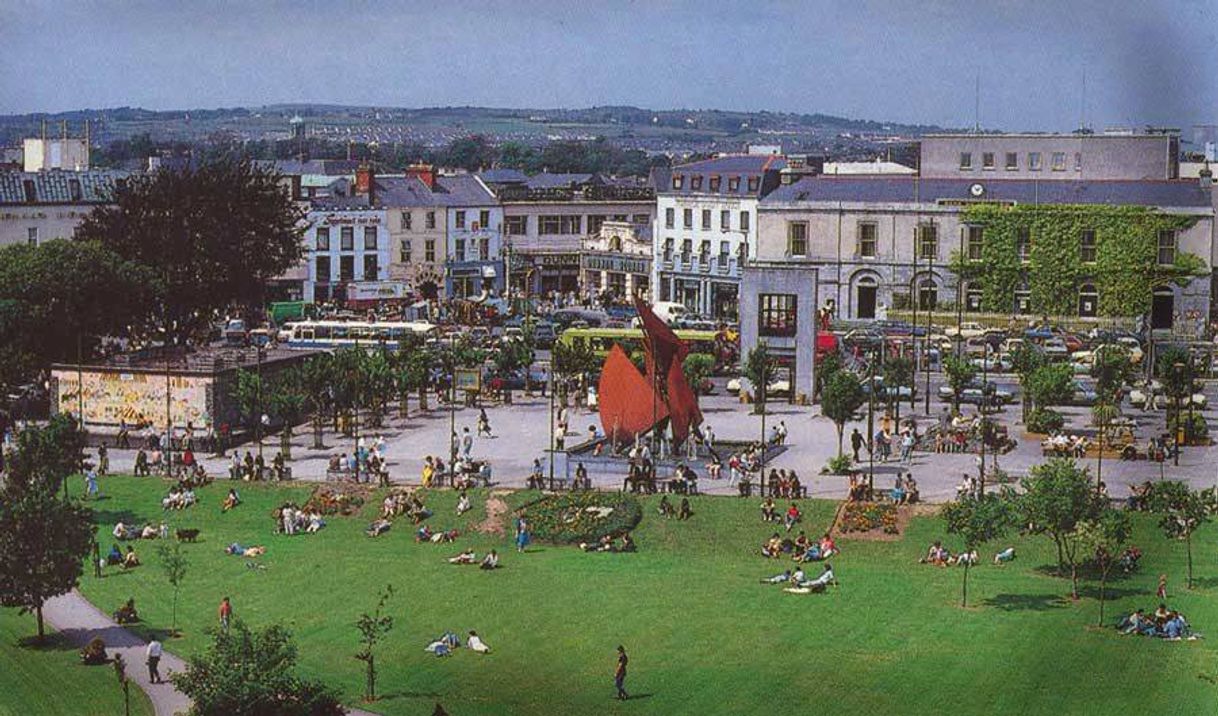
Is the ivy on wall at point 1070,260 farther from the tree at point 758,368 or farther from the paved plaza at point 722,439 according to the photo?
the tree at point 758,368

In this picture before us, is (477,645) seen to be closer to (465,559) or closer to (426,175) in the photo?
(465,559)

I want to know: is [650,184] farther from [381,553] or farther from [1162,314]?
[381,553]

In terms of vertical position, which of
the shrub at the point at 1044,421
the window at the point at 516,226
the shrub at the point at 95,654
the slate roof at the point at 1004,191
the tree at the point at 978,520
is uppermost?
the slate roof at the point at 1004,191

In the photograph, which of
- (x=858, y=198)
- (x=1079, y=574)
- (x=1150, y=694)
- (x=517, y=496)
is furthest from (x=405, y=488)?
(x=858, y=198)

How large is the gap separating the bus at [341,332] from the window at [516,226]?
2631cm

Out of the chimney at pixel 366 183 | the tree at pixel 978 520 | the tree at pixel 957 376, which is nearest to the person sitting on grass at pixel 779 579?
the tree at pixel 978 520

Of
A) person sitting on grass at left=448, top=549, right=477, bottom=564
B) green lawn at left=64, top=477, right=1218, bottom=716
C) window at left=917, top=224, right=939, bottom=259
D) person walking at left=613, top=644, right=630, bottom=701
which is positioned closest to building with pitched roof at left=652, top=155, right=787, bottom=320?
window at left=917, top=224, right=939, bottom=259

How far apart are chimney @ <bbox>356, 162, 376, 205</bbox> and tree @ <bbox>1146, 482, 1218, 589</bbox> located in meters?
65.4

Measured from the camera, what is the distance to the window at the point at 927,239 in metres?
87.8

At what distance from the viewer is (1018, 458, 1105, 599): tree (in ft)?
136

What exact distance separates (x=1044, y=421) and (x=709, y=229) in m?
44.1

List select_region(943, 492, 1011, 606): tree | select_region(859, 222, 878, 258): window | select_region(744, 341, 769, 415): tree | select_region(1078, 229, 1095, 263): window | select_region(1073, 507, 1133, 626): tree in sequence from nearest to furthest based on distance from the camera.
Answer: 1. select_region(1073, 507, 1133, 626): tree
2. select_region(943, 492, 1011, 606): tree
3. select_region(744, 341, 769, 415): tree
4. select_region(1078, 229, 1095, 263): window
5. select_region(859, 222, 878, 258): window

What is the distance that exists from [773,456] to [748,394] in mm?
12107

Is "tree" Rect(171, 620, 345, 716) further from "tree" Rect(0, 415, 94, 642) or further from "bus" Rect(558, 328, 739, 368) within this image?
"bus" Rect(558, 328, 739, 368)
